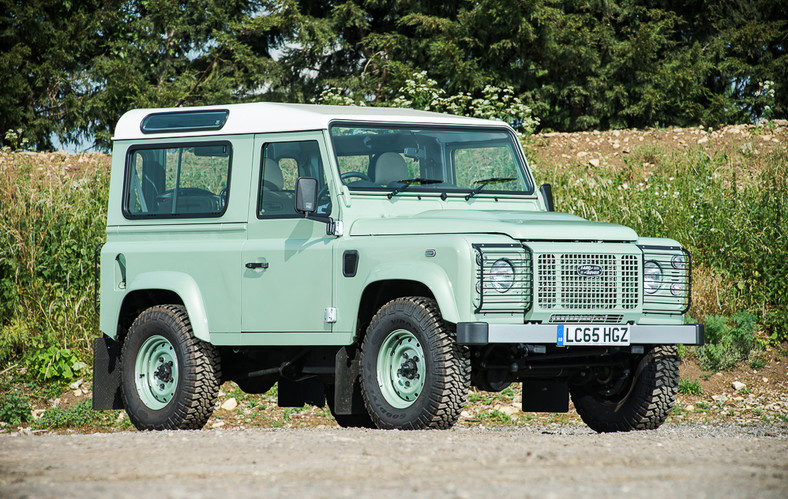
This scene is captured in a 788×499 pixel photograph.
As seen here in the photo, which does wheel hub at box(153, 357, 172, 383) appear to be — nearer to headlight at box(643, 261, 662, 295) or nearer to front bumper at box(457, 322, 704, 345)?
front bumper at box(457, 322, 704, 345)

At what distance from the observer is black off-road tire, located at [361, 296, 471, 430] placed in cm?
740

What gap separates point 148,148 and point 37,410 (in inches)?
201

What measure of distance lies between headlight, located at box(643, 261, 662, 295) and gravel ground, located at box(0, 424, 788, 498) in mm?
1153

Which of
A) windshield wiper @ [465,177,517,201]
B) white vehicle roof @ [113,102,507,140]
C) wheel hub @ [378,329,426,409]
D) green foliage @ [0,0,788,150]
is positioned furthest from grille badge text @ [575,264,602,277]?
green foliage @ [0,0,788,150]

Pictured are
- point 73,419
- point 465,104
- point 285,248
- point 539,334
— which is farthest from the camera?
point 465,104

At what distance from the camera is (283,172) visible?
880cm

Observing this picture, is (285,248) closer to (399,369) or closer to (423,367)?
(399,369)

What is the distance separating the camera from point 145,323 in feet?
30.4

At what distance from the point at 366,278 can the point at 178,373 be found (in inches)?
81.4

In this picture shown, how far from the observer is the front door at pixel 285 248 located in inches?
329

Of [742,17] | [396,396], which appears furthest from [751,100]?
[396,396]

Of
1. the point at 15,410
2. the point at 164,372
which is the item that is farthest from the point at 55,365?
the point at 164,372

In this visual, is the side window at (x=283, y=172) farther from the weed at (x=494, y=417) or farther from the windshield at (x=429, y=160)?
the weed at (x=494, y=417)

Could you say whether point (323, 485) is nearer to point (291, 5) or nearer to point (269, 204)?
point (269, 204)
